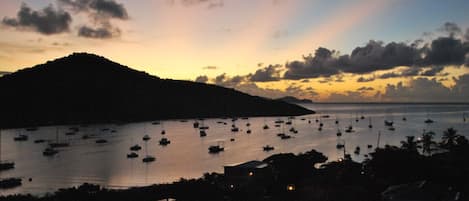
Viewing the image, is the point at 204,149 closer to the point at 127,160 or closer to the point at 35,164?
the point at 127,160

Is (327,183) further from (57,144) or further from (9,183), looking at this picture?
(57,144)

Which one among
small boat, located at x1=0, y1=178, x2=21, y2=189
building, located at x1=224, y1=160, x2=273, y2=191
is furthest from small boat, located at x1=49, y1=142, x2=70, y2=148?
building, located at x1=224, y1=160, x2=273, y2=191

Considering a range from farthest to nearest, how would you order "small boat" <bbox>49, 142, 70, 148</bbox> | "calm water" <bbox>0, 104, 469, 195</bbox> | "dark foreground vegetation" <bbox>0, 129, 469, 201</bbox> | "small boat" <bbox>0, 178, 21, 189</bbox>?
"small boat" <bbox>49, 142, 70, 148</bbox>
"calm water" <bbox>0, 104, 469, 195</bbox>
"small boat" <bbox>0, 178, 21, 189</bbox>
"dark foreground vegetation" <bbox>0, 129, 469, 201</bbox>

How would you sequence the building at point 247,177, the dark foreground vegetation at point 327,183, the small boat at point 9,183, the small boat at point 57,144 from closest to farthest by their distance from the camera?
the dark foreground vegetation at point 327,183, the building at point 247,177, the small boat at point 9,183, the small boat at point 57,144

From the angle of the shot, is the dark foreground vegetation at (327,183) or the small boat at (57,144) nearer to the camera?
the dark foreground vegetation at (327,183)

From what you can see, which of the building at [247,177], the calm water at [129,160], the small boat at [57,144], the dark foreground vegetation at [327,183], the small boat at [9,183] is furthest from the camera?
the small boat at [57,144]

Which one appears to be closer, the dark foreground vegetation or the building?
the dark foreground vegetation

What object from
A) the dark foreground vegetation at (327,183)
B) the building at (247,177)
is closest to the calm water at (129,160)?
the dark foreground vegetation at (327,183)

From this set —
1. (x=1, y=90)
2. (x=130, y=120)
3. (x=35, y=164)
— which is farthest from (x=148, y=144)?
(x=130, y=120)

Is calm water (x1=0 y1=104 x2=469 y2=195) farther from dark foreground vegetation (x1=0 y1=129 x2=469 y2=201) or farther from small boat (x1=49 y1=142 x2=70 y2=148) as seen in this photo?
dark foreground vegetation (x1=0 y1=129 x2=469 y2=201)

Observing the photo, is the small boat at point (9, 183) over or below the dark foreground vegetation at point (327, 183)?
below

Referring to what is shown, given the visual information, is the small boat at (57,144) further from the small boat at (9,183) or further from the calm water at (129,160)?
the small boat at (9,183)
